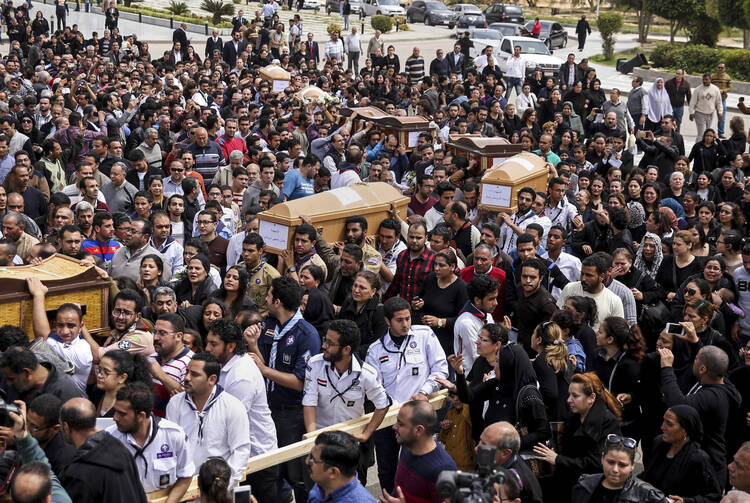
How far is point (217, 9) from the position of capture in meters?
42.5

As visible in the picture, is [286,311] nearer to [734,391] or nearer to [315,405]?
[315,405]

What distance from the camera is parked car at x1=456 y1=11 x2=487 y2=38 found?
142 ft

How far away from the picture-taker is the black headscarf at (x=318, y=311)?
733cm

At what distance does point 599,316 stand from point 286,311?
2.88 meters

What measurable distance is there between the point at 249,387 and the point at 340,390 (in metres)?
0.64

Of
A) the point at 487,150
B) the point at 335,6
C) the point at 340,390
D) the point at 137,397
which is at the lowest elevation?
the point at 340,390

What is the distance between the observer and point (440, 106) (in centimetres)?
1956

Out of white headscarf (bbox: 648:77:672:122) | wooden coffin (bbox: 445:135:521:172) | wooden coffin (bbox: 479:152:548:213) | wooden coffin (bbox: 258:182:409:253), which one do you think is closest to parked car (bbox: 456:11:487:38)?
white headscarf (bbox: 648:77:672:122)

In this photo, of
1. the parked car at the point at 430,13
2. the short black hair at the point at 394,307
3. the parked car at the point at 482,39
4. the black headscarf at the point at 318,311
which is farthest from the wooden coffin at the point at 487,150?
the parked car at the point at 430,13

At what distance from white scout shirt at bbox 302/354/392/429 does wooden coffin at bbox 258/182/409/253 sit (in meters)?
2.87

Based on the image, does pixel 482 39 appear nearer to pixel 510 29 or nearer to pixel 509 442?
pixel 510 29

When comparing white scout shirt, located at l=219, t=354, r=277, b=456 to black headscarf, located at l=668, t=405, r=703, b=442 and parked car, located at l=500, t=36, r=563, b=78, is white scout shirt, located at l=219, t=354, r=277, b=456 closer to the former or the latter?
black headscarf, located at l=668, t=405, r=703, b=442

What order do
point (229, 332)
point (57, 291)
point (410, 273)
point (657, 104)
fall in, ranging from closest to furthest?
point (229, 332)
point (57, 291)
point (410, 273)
point (657, 104)

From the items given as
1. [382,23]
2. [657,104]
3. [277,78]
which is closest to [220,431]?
[277,78]
